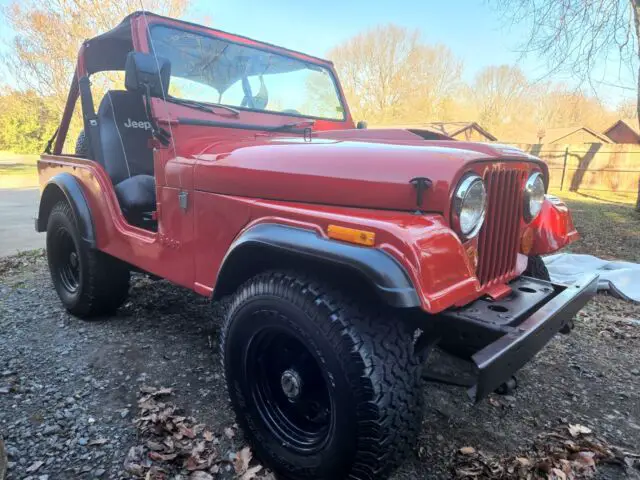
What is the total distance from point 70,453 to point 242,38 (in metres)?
2.79

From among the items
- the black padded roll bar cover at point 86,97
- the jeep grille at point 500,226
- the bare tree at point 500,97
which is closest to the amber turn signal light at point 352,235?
the jeep grille at point 500,226

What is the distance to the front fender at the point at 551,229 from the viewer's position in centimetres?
246

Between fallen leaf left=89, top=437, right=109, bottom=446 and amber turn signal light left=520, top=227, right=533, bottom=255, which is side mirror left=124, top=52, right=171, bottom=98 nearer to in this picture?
fallen leaf left=89, top=437, right=109, bottom=446

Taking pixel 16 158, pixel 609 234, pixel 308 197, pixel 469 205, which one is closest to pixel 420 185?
pixel 469 205

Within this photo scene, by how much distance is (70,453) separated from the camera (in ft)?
6.88

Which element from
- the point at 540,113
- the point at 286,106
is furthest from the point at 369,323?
the point at 540,113

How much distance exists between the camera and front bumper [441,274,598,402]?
4.89 feet

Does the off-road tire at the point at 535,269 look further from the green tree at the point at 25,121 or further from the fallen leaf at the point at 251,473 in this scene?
Answer: the green tree at the point at 25,121

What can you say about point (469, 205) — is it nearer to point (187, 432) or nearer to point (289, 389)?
point (289, 389)

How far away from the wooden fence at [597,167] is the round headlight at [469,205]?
19.6 m

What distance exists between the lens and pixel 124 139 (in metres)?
3.62

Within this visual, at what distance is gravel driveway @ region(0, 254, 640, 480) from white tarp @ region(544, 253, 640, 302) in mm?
757

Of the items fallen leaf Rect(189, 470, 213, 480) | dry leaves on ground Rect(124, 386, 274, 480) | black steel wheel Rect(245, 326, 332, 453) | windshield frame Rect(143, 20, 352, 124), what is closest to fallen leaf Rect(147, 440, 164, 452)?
dry leaves on ground Rect(124, 386, 274, 480)

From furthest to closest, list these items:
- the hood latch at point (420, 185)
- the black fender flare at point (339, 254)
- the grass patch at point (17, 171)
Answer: the grass patch at point (17, 171) → the hood latch at point (420, 185) → the black fender flare at point (339, 254)
